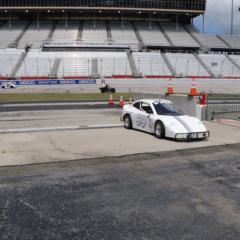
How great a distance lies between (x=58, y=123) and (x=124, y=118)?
11.2 ft

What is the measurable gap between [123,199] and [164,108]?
777 centimetres

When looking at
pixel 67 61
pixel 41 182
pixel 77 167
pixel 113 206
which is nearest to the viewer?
pixel 113 206

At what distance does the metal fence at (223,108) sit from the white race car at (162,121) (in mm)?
4673

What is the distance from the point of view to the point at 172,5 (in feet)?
252

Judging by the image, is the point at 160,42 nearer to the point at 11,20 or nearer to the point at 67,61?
the point at 67,61

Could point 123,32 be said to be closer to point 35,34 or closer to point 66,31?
point 66,31

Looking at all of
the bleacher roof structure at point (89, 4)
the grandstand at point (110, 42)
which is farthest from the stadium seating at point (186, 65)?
the bleacher roof structure at point (89, 4)

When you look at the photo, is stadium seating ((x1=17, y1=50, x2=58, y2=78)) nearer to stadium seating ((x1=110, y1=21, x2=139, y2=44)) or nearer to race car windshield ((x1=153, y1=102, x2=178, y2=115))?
stadium seating ((x1=110, y1=21, x2=139, y2=44))

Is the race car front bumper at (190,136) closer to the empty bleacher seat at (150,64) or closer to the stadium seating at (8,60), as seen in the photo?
the stadium seating at (8,60)

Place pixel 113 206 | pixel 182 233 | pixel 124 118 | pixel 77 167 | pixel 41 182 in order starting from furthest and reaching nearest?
pixel 124 118, pixel 77 167, pixel 41 182, pixel 113 206, pixel 182 233

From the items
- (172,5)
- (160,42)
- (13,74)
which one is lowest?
(13,74)

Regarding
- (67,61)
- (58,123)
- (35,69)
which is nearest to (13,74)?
(35,69)

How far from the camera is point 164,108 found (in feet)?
46.8

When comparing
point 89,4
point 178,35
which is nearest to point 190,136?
point 89,4
